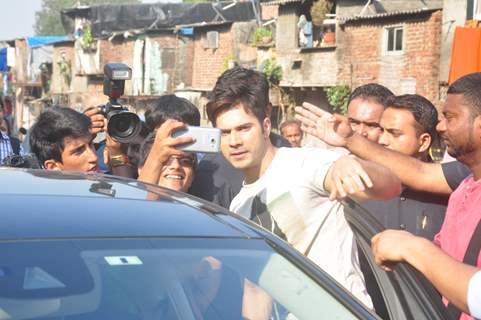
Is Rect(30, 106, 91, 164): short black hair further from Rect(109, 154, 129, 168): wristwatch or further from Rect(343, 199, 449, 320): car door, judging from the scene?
Rect(343, 199, 449, 320): car door

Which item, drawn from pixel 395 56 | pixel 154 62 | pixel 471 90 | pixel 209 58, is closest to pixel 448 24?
pixel 395 56

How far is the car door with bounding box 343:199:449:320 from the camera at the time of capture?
7.14ft

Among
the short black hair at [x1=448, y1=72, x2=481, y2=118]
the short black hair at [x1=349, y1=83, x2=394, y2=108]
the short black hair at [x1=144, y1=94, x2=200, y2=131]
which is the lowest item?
the short black hair at [x1=144, y1=94, x2=200, y2=131]

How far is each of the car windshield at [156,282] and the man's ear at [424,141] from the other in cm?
184

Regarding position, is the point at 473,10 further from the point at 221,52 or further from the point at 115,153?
the point at 221,52

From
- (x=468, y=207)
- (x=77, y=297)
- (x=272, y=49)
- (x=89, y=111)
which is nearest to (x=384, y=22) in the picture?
(x=272, y=49)

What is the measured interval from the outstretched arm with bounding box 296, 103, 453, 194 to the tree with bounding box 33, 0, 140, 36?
76554 mm

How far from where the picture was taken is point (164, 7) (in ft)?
109

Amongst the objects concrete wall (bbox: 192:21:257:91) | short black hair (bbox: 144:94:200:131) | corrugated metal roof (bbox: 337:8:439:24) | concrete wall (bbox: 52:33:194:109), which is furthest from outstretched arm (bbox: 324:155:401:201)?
concrete wall (bbox: 52:33:194:109)

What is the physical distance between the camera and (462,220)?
2705 mm

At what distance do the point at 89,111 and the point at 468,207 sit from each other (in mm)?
2428

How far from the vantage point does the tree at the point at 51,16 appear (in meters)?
78.4

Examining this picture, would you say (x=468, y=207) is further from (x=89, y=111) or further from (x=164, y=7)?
(x=164, y=7)

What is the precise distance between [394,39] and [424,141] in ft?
47.9
